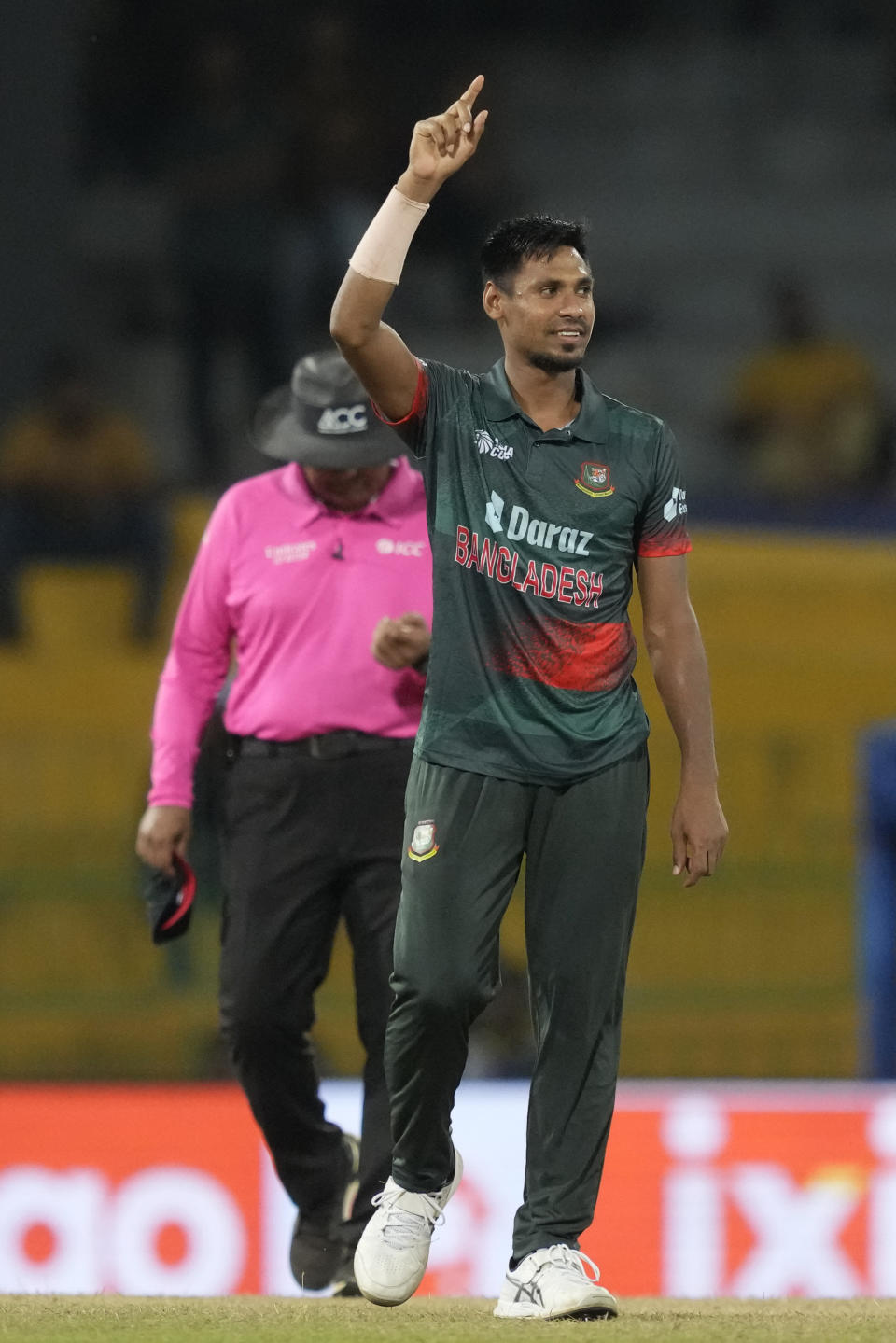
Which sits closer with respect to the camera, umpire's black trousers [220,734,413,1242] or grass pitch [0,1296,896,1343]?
grass pitch [0,1296,896,1343]

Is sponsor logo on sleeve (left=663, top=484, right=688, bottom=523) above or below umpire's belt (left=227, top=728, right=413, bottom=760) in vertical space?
above

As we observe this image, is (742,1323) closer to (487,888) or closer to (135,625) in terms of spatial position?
(487,888)

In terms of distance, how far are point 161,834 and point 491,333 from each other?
8616 millimetres

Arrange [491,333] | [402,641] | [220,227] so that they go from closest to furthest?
[402,641] < [220,227] < [491,333]

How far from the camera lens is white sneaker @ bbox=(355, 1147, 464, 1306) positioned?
12.8 ft

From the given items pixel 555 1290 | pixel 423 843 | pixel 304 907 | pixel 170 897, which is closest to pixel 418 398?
pixel 423 843

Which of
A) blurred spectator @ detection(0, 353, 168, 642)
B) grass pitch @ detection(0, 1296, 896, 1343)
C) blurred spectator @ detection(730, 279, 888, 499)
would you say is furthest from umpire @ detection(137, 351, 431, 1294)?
blurred spectator @ detection(730, 279, 888, 499)

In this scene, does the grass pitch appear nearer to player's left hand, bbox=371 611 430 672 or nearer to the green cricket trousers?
the green cricket trousers

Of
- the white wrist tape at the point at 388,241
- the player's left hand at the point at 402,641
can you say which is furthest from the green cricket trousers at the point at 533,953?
the white wrist tape at the point at 388,241

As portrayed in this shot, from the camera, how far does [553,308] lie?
388 cm

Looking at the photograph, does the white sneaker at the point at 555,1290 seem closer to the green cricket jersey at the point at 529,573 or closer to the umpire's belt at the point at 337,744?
the green cricket jersey at the point at 529,573

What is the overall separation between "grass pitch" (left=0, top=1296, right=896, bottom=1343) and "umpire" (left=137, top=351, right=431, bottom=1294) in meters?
0.53

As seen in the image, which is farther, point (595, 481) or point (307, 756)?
point (307, 756)

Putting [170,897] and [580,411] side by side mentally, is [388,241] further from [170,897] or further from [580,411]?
[170,897]
